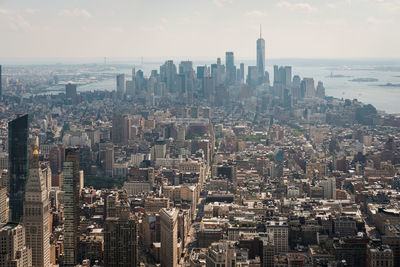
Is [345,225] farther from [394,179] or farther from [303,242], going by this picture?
[394,179]

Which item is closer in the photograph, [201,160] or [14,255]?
[14,255]

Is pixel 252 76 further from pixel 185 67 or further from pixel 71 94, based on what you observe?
pixel 71 94

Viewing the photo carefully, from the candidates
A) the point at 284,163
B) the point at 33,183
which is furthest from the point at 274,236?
the point at 284,163

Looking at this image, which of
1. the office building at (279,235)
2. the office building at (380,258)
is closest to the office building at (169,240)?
the office building at (279,235)

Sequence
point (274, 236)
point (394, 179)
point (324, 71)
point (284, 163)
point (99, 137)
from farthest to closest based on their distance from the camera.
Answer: point (324, 71) < point (99, 137) < point (284, 163) < point (394, 179) < point (274, 236)

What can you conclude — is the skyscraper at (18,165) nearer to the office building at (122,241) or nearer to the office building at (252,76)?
the office building at (122,241)

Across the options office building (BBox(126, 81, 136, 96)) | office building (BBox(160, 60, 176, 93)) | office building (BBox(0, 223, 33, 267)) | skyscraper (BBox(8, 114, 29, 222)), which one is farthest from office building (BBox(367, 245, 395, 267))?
office building (BBox(160, 60, 176, 93))

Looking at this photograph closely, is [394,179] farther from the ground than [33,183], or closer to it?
closer to it
